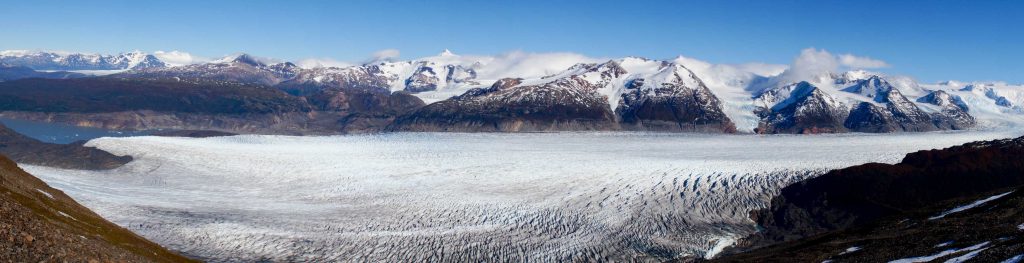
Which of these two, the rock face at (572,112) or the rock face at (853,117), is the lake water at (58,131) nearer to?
the rock face at (572,112)

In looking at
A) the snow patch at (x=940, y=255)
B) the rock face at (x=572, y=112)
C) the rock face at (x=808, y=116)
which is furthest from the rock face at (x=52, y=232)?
the rock face at (x=808, y=116)

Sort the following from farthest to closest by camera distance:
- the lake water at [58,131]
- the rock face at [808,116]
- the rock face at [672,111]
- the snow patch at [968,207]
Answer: the rock face at [672,111] → the rock face at [808,116] → the lake water at [58,131] → the snow patch at [968,207]

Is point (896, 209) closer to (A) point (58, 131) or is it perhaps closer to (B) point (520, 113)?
(B) point (520, 113)

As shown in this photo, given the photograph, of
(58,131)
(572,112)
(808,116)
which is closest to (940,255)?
(572,112)

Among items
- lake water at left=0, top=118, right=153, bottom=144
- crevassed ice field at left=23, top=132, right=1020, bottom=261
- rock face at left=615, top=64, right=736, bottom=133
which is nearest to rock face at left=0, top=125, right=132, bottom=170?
crevassed ice field at left=23, top=132, right=1020, bottom=261

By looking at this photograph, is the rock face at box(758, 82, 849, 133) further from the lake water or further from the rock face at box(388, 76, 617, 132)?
the lake water

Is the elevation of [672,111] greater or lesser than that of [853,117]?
greater

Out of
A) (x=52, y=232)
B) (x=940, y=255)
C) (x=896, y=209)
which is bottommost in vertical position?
(x=896, y=209)

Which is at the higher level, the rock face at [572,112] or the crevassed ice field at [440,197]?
the rock face at [572,112]
